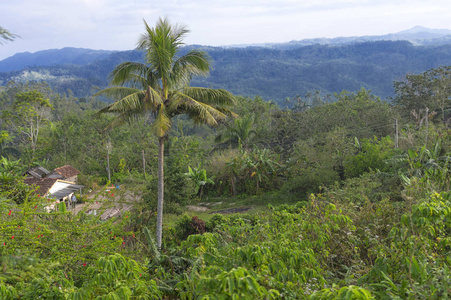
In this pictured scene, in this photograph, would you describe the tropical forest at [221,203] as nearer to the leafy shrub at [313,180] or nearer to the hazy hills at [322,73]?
the leafy shrub at [313,180]

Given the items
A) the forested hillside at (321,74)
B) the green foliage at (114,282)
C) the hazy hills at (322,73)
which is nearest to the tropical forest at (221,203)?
the green foliage at (114,282)

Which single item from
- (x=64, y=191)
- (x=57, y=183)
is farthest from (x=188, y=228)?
(x=57, y=183)

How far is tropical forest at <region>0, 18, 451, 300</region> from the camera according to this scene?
11.0 feet

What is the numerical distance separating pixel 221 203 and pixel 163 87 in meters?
11.0

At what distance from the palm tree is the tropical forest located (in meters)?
0.04

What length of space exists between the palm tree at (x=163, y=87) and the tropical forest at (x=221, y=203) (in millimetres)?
35

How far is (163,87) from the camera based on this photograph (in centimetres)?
817

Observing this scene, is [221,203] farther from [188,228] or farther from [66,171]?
[66,171]

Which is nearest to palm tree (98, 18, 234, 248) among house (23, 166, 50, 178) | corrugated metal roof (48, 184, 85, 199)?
corrugated metal roof (48, 184, 85, 199)

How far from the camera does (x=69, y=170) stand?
2298cm

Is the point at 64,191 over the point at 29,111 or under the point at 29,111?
under

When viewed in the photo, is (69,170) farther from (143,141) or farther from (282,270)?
(282,270)

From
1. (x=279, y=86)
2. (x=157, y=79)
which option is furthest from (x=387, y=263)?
(x=279, y=86)

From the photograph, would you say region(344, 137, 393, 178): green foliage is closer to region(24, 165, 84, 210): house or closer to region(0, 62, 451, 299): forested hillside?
region(0, 62, 451, 299): forested hillside
